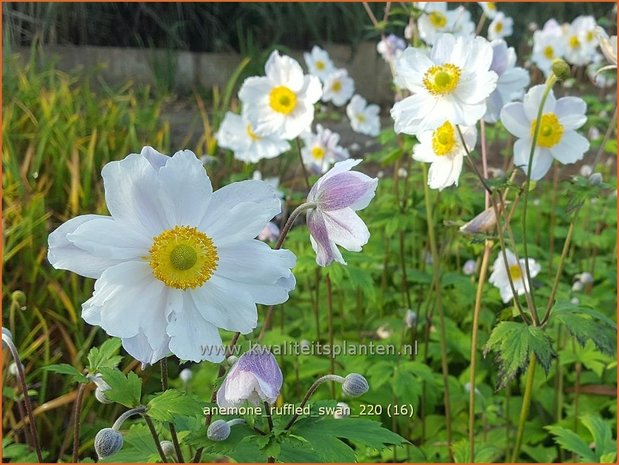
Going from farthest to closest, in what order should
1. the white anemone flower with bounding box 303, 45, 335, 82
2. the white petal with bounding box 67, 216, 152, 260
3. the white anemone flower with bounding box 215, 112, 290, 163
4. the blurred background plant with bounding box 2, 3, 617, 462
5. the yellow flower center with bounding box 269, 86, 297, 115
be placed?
the white anemone flower with bounding box 303, 45, 335, 82, the white anemone flower with bounding box 215, 112, 290, 163, the yellow flower center with bounding box 269, 86, 297, 115, the blurred background plant with bounding box 2, 3, 617, 462, the white petal with bounding box 67, 216, 152, 260

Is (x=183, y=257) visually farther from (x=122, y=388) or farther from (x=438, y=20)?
(x=438, y=20)

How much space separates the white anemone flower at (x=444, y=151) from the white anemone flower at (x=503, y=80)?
6 centimetres

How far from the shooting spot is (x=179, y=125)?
16.7 ft

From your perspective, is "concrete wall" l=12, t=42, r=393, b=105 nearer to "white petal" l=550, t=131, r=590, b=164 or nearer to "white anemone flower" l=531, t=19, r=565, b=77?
"white anemone flower" l=531, t=19, r=565, b=77

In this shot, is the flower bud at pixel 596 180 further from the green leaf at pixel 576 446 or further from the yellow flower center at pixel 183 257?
the yellow flower center at pixel 183 257

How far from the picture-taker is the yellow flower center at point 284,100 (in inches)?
76.4

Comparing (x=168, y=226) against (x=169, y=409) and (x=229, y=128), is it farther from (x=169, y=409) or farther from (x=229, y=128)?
(x=229, y=128)

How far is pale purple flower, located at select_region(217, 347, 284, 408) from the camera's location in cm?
85

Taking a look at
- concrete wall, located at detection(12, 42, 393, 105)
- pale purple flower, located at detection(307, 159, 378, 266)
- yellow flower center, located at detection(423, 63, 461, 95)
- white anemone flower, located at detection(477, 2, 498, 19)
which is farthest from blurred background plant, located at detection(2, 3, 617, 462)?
concrete wall, located at detection(12, 42, 393, 105)

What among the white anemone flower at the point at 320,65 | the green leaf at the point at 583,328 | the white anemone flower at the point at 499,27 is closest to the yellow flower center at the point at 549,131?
the green leaf at the point at 583,328

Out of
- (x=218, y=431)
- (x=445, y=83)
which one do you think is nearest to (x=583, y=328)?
(x=445, y=83)

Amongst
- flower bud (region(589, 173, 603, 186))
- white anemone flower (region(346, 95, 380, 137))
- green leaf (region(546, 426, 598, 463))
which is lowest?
green leaf (region(546, 426, 598, 463))

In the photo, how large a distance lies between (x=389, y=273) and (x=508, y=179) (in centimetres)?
138

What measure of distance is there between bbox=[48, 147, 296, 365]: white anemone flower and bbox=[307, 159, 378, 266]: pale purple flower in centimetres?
9
